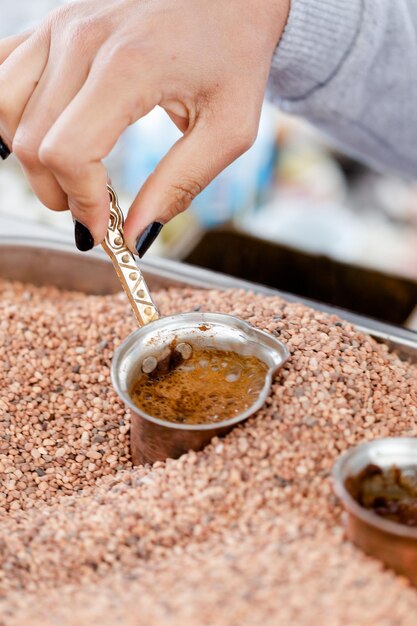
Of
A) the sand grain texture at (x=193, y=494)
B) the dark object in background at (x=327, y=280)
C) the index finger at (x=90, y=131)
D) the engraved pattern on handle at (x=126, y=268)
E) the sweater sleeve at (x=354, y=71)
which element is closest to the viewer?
the sand grain texture at (x=193, y=494)

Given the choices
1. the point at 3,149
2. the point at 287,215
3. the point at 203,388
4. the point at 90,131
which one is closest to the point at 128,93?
the point at 90,131

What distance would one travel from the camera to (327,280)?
267 cm

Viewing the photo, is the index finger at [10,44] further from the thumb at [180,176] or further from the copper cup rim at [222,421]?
the copper cup rim at [222,421]

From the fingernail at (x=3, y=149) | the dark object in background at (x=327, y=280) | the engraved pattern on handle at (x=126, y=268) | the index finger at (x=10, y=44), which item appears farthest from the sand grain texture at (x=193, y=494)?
the dark object in background at (x=327, y=280)

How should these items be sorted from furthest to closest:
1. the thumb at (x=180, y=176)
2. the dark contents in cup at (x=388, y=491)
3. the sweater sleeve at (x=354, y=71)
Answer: the sweater sleeve at (x=354, y=71), the thumb at (x=180, y=176), the dark contents in cup at (x=388, y=491)

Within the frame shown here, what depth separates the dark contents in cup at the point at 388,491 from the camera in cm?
122

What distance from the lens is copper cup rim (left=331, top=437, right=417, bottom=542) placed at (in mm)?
1082

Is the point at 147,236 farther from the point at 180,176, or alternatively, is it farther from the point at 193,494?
the point at 193,494

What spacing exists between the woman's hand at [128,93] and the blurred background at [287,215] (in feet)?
3.20

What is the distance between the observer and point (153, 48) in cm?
142

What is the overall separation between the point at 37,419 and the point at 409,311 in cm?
153

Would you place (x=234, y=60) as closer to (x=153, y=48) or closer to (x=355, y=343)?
(x=153, y=48)

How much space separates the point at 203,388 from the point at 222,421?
116 mm

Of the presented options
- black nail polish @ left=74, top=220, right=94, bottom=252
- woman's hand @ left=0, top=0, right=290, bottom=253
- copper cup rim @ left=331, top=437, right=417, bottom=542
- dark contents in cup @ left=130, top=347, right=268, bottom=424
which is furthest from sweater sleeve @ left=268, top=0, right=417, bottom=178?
copper cup rim @ left=331, top=437, right=417, bottom=542
